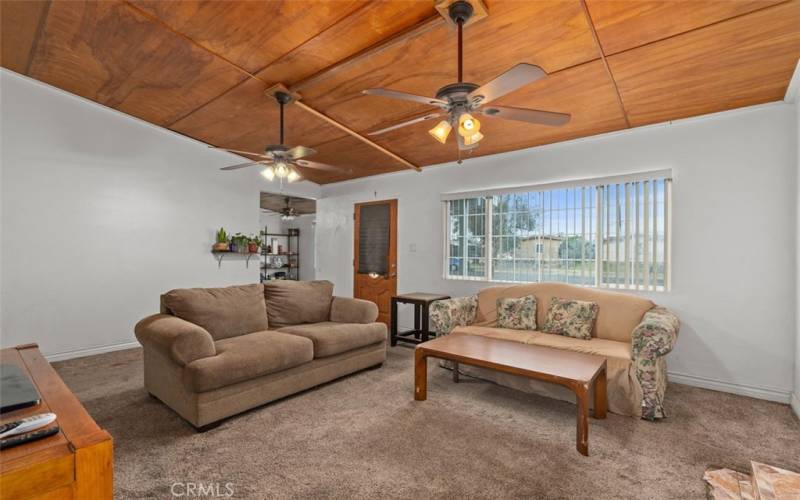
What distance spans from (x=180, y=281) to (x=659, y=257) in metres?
5.70

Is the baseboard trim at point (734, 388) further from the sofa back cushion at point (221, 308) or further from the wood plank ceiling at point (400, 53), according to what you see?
the sofa back cushion at point (221, 308)

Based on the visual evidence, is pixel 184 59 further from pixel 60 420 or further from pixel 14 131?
pixel 60 420

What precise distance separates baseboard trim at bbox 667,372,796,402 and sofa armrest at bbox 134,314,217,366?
4016 millimetres

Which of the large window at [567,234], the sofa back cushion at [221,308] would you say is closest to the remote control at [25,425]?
the sofa back cushion at [221,308]

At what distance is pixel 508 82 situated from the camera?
1.78m

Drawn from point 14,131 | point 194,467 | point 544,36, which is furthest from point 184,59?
point 194,467

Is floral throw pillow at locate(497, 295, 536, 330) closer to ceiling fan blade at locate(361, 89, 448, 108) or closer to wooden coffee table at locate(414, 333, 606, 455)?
wooden coffee table at locate(414, 333, 606, 455)

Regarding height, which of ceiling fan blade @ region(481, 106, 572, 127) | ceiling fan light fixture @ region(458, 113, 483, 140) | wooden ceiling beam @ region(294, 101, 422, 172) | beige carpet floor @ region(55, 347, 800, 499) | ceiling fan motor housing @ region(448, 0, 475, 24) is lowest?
beige carpet floor @ region(55, 347, 800, 499)

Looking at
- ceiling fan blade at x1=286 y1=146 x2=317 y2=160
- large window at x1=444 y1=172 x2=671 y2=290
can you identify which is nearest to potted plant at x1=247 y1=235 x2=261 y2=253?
ceiling fan blade at x1=286 y1=146 x2=317 y2=160

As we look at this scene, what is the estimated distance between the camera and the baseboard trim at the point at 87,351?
395cm

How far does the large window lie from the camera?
355cm

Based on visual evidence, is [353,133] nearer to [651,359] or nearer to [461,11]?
[461,11]

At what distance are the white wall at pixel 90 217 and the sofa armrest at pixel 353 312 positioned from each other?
247 cm

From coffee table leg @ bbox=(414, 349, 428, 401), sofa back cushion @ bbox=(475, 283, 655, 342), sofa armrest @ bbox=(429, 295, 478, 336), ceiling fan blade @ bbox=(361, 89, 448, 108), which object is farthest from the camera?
sofa armrest @ bbox=(429, 295, 478, 336)
